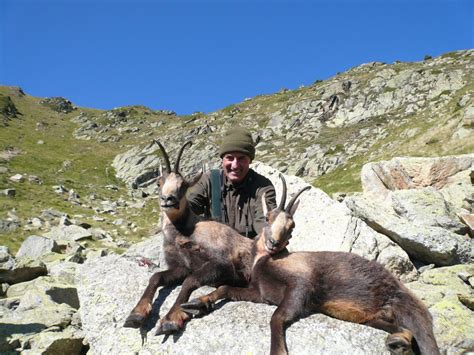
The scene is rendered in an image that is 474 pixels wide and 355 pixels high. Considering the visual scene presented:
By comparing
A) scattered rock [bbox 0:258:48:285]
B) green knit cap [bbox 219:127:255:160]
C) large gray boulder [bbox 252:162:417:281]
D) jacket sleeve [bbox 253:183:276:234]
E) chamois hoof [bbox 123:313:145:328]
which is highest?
green knit cap [bbox 219:127:255:160]

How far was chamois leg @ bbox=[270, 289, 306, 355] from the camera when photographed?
5.12m

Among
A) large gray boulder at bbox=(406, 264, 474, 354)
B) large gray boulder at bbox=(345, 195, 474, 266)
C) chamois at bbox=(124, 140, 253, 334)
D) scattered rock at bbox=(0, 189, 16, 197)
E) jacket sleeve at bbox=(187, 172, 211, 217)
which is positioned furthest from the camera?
scattered rock at bbox=(0, 189, 16, 197)

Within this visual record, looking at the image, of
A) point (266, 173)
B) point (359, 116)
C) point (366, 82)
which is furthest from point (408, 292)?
point (366, 82)

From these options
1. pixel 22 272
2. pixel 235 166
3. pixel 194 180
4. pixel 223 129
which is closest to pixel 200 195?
pixel 235 166

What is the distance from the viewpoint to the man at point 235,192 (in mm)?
8969

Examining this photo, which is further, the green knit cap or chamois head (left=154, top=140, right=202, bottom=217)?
the green knit cap

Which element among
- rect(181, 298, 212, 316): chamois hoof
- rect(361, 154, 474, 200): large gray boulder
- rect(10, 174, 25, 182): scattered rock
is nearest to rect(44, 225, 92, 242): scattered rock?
rect(361, 154, 474, 200): large gray boulder

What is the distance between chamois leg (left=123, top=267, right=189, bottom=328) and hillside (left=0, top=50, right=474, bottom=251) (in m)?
23.5

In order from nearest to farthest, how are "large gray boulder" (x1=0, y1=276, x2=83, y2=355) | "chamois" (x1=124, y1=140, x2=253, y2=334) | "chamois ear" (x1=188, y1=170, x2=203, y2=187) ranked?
"chamois" (x1=124, y1=140, x2=253, y2=334) < "chamois ear" (x1=188, y1=170, x2=203, y2=187) < "large gray boulder" (x1=0, y1=276, x2=83, y2=355)

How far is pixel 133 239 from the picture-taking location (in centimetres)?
3372

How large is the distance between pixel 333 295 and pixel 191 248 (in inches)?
88.7

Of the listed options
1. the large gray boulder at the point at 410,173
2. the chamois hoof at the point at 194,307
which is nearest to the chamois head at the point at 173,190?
the chamois hoof at the point at 194,307

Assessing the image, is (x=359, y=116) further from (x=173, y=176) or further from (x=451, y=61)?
(x=173, y=176)

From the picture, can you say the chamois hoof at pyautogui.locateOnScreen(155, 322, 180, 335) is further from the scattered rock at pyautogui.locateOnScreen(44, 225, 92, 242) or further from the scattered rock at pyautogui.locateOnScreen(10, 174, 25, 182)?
the scattered rock at pyautogui.locateOnScreen(10, 174, 25, 182)
